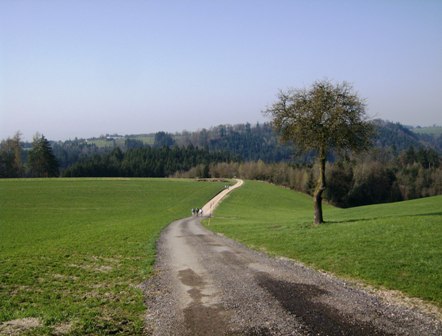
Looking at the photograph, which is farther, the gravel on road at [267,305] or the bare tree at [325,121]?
the bare tree at [325,121]

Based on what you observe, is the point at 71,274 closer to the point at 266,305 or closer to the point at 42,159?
the point at 266,305

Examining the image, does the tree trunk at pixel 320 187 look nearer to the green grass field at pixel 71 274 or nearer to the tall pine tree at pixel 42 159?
the green grass field at pixel 71 274

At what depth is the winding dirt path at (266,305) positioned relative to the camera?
10742mm

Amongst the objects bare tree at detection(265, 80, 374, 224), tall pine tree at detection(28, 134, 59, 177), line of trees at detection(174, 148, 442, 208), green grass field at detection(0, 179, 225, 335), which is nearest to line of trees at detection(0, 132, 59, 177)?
tall pine tree at detection(28, 134, 59, 177)

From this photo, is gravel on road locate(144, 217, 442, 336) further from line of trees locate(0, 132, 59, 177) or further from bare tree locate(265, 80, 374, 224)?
line of trees locate(0, 132, 59, 177)

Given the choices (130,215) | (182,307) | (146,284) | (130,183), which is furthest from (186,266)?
(130,183)

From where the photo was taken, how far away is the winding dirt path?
35.2 feet

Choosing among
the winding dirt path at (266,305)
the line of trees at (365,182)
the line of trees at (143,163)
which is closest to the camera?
the winding dirt path at (266,305)

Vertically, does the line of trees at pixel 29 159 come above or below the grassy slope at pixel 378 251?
above

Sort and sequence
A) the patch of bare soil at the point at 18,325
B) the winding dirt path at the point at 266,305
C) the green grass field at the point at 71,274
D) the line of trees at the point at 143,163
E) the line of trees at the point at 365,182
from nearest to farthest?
the winding dirt path at the point at 266,305 → the patch of bare soil at the point at 18,325 → the green grass field at the point at 71,274 → the line of trees at the point at 365,182 → the line of trees at the point at 143,163

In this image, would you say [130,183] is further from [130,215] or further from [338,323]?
[338,323]

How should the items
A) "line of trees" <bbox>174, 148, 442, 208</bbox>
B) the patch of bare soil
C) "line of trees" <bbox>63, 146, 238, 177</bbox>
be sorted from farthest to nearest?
"line of trees" <bbox>63, 146, 238, 177</bbox>
"line of trees" <bbox>174, 148, 442, 208</bbox>
the patch of bare soil

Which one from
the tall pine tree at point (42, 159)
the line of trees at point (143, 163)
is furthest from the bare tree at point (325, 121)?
A: the line of trees at point (143, 163)

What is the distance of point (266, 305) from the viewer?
41.7 ft
